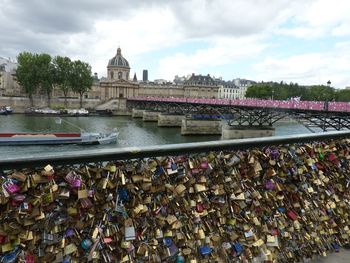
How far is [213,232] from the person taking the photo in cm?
310

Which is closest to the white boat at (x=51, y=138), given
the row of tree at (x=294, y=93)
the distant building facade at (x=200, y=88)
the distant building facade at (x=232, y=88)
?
the row of tree at (x=294, y=93)

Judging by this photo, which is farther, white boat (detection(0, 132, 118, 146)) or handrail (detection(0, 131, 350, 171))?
white boat (detection(0, 132, 118, 146))

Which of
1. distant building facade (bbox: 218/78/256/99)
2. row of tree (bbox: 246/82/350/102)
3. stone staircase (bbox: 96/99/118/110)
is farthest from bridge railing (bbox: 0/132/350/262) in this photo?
distant building facade (bbox: 218/78/256/99)

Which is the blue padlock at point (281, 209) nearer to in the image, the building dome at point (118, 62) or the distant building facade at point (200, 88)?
the distant building facade at point (200, 88)

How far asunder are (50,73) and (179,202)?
283ft

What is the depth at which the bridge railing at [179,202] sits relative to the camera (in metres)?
2.20

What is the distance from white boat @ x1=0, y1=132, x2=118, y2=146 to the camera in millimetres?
30539

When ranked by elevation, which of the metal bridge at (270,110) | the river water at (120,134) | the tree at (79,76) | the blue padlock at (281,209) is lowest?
the river water at (120,134)

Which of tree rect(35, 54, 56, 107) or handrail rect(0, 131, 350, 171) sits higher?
tree rect(35, 54, 56, 107)

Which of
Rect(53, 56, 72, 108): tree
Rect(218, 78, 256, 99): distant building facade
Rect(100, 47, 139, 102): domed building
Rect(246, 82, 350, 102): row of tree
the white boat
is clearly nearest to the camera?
the white boat

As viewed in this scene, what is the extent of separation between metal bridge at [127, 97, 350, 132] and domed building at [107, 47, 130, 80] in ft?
206

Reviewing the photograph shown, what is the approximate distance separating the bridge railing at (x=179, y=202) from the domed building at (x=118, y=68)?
131495 millimetres

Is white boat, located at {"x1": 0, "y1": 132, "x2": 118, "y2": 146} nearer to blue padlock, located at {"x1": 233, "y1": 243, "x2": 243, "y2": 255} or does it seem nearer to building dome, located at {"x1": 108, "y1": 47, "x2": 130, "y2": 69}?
blue padlock, located at {"x1": 233, "y1": 243, "x2": 243, "y2": 255}

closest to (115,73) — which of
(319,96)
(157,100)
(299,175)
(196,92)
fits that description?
(196,92)
